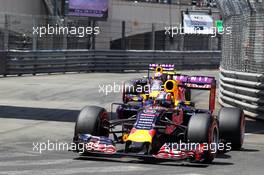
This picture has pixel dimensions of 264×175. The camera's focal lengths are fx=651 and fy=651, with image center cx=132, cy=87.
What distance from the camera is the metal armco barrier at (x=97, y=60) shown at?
2773 centimetres

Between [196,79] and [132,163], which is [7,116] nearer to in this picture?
[196,79]

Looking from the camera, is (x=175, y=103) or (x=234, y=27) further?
(x=234, y=27)

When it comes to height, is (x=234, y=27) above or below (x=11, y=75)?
above

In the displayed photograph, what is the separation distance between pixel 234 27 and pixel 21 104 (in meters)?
6.21

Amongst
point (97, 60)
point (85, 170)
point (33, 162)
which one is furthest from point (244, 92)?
A: point (97, 60)

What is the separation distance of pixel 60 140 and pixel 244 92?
6.35 meters

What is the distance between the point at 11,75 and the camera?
89.8 ft

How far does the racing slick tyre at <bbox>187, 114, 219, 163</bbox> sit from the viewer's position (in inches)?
359

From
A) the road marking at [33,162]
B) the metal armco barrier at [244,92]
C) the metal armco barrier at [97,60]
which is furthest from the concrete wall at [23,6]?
the road marking at [33,162]

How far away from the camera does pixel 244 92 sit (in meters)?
16.2

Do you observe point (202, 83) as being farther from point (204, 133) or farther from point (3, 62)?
point (3, 62)

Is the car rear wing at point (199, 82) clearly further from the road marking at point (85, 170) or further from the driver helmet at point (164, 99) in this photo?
the road marking at point (85, 170)

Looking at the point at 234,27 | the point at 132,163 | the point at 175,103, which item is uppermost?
the point at 234,27

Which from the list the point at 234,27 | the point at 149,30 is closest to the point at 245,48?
the point at 234,27
